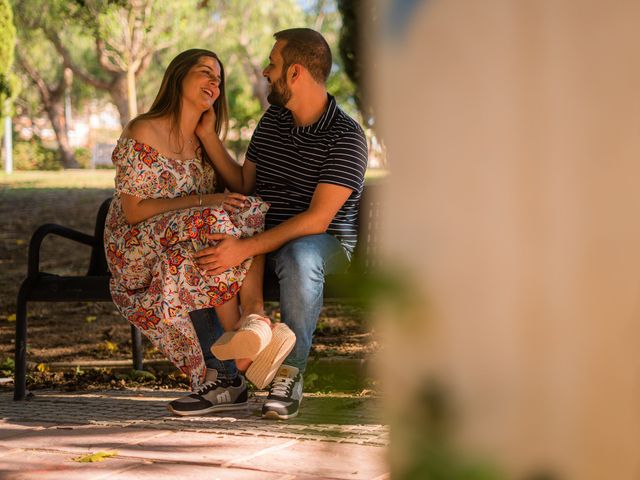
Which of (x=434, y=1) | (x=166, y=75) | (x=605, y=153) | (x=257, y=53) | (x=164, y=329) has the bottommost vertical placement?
(x=164, y=329)

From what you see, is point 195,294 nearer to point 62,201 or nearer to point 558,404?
point 558,404

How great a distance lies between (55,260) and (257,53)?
29.2 m

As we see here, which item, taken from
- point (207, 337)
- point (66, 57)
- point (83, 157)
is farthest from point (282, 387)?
point (83, 157)

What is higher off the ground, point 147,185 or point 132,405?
point 147,185

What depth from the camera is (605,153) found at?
85cm

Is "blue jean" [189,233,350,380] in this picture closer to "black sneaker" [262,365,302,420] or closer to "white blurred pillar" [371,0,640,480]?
"black sneaker" [262,365,302,420]

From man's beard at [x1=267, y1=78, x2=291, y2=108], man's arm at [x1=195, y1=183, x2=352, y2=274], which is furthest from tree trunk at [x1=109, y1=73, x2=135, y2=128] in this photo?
man's arm at [x1=195, y1=183, x2=352, y2=274]

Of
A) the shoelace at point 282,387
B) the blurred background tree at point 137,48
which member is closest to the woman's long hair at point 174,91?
the shoelace at point 282,387

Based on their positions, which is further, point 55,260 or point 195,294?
point 55,260

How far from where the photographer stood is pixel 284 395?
407cm

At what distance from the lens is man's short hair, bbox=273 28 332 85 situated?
4477 mm

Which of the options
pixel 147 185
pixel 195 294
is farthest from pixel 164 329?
pixel 147 185

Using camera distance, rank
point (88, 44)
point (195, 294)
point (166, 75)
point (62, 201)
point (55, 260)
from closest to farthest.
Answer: point (195, 294) < point (166, 75) < point (55, 260) < point (62, 201) < point (88, 44)

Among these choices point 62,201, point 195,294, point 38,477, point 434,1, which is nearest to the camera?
point 434,1
